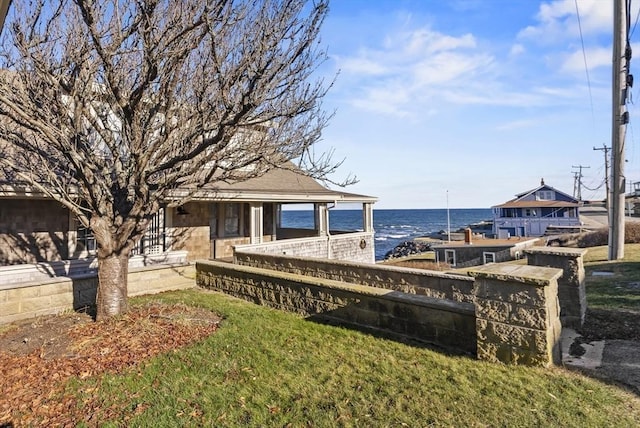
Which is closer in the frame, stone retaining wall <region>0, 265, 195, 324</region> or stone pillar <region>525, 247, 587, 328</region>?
stone pillar <region>525, 247, 587, 328</region>

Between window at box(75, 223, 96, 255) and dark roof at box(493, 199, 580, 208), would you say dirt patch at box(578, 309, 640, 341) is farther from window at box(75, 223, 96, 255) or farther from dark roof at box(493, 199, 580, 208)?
dark roof at box(493, 199, 580, 208)

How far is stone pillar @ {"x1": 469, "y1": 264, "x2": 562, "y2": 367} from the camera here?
3.57m

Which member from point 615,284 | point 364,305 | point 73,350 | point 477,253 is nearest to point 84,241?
point 73,350

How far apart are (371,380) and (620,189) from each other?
42.9 feet

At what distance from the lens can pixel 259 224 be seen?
13.3 meters

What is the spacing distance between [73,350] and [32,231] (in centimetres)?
655

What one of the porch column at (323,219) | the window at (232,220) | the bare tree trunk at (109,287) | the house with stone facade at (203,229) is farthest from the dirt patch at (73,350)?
the porch column at (323,219)

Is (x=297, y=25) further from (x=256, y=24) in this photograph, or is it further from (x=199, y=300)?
(x=199, y=300)

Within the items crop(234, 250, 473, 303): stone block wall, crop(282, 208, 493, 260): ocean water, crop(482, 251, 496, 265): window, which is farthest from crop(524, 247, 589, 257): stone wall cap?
crop(282, 208, 493, 260): ocean water

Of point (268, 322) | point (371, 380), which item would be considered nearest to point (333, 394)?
point (371, 380)

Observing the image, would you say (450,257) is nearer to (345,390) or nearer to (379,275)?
(379,275)

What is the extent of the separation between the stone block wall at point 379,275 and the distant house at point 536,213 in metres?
40.0

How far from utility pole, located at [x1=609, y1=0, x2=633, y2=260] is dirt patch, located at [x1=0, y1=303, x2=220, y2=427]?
1286 cm

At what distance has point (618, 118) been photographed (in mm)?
11805
